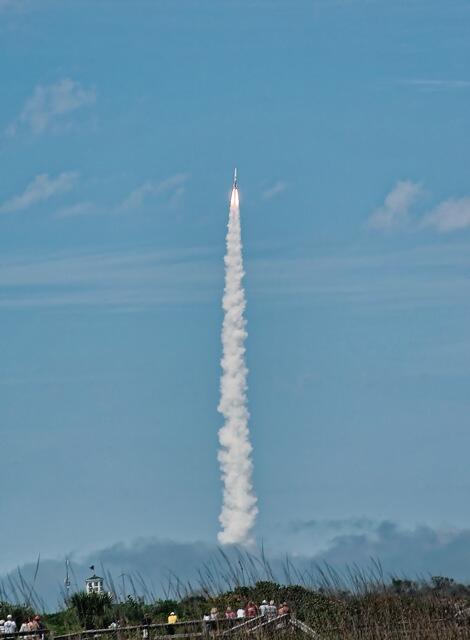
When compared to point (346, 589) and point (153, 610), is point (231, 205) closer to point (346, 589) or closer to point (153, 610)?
point (153, 610)

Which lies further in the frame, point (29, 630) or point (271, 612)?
point (271, 612)

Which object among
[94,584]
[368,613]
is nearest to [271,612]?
[368,613]

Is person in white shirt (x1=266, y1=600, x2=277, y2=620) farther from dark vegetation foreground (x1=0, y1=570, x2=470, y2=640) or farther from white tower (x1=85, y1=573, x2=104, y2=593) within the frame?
white tower (x1=85, y1=573, x2=104, y2=593)

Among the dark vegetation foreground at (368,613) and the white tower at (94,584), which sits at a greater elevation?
the white tower at (94,584)

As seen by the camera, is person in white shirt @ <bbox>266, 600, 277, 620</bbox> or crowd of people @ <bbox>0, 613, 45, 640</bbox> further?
person in white shirt @ <bbox>266, 600, 277, 620</bbox>

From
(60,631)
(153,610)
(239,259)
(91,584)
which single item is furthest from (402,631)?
(239,259)

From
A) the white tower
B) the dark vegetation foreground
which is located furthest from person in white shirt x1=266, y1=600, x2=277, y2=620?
the white tower

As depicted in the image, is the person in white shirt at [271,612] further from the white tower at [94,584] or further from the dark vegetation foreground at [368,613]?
the white tower at [94,584]

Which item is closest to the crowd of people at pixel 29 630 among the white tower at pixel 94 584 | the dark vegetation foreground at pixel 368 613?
the dark vegetation foreground at pixel 368 613

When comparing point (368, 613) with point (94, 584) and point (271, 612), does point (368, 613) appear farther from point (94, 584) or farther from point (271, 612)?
point (94, 584)

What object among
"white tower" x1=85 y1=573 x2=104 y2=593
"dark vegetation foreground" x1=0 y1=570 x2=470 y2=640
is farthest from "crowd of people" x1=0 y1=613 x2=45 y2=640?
"white tower" x1=85 y1=573 x2=104 y2=593

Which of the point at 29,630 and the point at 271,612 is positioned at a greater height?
the point at 29,630

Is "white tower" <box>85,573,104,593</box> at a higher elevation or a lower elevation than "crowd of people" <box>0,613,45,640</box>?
higher

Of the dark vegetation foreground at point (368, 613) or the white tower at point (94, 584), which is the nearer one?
the dark vegetation foreground at point (368, 613)
